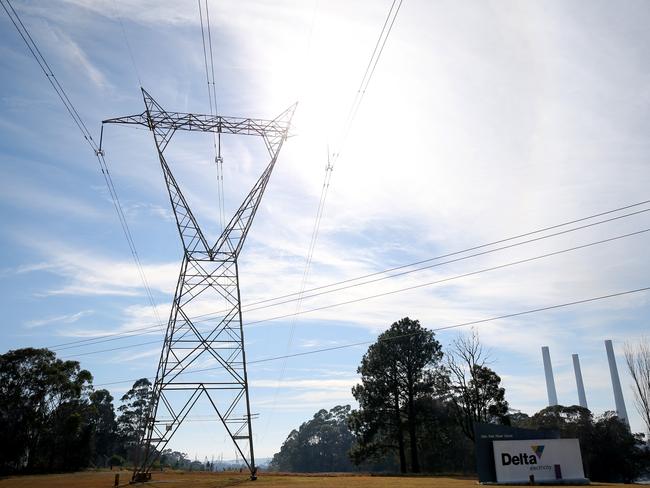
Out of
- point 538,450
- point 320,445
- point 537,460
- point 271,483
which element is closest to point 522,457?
point 537,460

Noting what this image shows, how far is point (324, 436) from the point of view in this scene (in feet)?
438

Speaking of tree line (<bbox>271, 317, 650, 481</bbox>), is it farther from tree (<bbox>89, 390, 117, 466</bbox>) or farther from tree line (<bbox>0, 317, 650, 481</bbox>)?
tree (<bbox>89, 390, 117, 466</bbox>)

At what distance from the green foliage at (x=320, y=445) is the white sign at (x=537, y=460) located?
3729 inches

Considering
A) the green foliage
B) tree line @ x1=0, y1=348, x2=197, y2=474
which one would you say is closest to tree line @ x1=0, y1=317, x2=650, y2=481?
tree line @ x1=0, y1=348, x2=197, y2=474

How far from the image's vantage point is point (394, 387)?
58.2m

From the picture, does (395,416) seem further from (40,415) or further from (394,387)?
(40,415)

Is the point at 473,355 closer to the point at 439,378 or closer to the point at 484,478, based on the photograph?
the point at 439,378

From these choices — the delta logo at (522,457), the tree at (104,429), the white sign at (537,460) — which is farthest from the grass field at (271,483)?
the tree at (104,429)

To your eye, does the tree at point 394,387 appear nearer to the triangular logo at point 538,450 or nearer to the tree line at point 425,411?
the tree line at point 425,411

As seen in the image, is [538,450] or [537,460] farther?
[538,450]

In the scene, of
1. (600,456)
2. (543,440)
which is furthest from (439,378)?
(543,440)

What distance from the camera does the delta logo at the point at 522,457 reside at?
3195cm

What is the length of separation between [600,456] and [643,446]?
1226 cm

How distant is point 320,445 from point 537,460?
107 m
